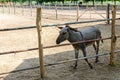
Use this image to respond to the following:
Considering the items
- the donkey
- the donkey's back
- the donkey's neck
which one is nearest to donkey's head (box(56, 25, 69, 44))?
the donkey

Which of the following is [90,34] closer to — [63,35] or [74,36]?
[74,36]

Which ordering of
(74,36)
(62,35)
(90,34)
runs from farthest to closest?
(90,34), (74,36), (62,35)

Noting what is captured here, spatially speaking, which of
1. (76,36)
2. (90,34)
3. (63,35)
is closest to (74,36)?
(76,36)

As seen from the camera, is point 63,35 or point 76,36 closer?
point 63,35

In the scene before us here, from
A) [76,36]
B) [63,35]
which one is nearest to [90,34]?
[76,36]

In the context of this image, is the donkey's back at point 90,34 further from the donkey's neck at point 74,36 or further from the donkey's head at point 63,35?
the donkey's head at point 63,35

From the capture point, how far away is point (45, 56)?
371 inches

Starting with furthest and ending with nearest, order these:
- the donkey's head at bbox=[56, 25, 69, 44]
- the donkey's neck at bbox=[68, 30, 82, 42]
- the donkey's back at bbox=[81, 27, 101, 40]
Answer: the donkey's back at bbox=[81, 27, 101, 40]
the donkey's neck at bbox=[68, 30, 82, 42]
the donkey's head at bbox=[56, 25, 69, 44]

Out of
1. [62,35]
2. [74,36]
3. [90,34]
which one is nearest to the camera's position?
[62,35]

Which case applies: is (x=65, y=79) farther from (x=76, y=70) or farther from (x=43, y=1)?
(x=43, y=1)

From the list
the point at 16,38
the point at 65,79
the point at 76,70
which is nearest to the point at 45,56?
the point at 76,70

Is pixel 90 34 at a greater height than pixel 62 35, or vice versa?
pixel 62 35

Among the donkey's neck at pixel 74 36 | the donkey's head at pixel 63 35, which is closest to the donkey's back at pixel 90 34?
the donkey's neck at pixel 74 36

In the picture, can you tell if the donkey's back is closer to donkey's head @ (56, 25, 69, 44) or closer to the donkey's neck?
the donkey's neck
